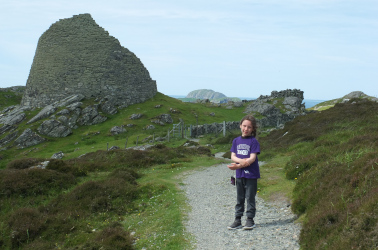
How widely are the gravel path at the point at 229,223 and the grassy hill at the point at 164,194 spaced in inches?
17.3

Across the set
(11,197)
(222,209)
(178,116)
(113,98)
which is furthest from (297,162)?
(113,98)

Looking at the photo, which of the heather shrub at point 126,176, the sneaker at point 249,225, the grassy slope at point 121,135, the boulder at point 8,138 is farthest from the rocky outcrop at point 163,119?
the sneaker at point 249,225

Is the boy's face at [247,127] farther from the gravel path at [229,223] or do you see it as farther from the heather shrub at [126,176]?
the heather shrub at [126,176]

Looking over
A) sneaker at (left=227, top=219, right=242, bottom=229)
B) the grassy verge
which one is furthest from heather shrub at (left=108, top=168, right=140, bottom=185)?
sneaker at (left=227, top=219, right=242, bottom=229)

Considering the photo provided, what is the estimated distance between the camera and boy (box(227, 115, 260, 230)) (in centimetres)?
966

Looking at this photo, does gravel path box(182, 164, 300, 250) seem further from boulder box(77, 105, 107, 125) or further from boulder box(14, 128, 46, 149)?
boulder box(77, 105, 107, 125)

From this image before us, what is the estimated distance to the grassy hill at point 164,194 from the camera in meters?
8.22

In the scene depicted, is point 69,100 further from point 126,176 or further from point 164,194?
point 164,194

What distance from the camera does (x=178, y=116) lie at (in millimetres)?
59000

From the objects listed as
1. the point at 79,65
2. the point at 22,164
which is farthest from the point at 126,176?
the point at 79,65

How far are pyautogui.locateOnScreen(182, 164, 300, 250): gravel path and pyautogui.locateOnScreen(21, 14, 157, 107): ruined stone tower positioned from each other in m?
48.6

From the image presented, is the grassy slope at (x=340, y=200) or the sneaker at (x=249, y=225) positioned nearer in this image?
the grassy slope at (x=340, y=200)

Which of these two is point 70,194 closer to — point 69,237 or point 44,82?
point 69,237

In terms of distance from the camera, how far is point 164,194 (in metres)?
16.0
